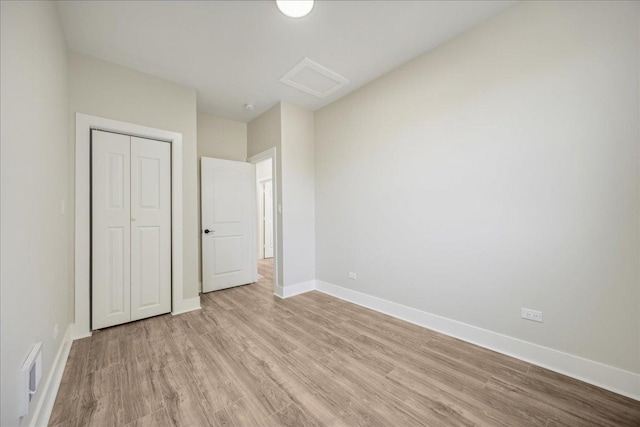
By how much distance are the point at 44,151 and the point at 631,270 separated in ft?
12.7

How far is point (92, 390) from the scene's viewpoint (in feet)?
5.34

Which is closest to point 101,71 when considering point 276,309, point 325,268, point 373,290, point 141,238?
point 141,238

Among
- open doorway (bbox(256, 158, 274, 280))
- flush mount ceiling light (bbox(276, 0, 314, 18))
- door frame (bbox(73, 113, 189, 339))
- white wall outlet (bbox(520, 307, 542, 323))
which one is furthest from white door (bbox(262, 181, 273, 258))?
white wall outlet (bbox(520, 307, 542, 323))

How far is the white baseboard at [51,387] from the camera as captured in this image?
132 cm

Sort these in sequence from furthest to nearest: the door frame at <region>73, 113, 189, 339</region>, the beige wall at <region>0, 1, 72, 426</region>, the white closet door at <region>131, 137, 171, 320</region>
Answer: the white closet door at <region>131, 137, 171, 320</region>, the door frame at <region>73, 113, 189, 339</region>, the beige wall at <region>0, 1, 72, 426</region>

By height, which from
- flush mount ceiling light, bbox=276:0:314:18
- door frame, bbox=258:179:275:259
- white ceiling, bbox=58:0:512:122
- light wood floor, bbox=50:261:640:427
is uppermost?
white ceiling, bbox=58:0:512:122

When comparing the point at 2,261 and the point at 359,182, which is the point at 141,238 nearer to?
the point at 2,261

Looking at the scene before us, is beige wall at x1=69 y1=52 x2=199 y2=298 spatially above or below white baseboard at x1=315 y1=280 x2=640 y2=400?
above

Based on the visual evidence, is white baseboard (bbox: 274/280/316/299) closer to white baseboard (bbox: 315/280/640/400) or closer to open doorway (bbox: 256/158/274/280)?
white baseboard (bbox: 315/280/640/400)

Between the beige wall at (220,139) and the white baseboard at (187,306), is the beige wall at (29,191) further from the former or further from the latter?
the beige wall at (220,139)

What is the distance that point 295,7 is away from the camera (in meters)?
1.88

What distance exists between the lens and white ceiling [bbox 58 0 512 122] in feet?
6.34

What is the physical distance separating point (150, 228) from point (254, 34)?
2.35 meters

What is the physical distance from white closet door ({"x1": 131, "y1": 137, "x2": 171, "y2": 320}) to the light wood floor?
0.32 m
